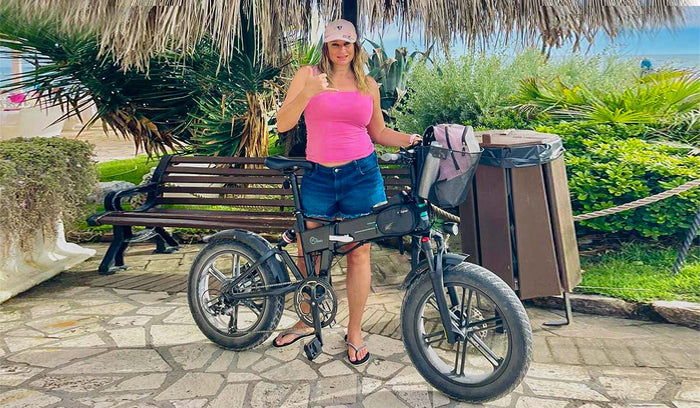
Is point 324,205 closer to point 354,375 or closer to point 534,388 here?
point 354,375

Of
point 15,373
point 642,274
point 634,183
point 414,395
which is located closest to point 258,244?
point 414,395

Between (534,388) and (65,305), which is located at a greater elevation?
A: (65,305)

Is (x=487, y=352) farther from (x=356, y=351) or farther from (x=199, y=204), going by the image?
(x=199, y=204)

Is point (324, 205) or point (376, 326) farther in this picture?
point (376, 326)

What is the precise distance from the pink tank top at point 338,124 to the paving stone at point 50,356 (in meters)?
1.73

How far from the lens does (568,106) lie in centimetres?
625

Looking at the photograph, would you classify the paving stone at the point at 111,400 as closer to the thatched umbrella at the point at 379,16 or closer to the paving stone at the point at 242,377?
the paving stone at the point at 242,377

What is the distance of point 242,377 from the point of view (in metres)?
3.29

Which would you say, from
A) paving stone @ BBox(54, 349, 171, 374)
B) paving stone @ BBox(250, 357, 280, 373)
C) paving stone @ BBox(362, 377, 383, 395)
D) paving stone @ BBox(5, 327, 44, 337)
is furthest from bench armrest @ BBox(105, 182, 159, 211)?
paving stone @ BBox(362, 377, 383, 395)

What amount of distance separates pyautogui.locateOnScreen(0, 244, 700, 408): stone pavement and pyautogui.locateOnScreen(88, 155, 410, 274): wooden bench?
2.42 feet

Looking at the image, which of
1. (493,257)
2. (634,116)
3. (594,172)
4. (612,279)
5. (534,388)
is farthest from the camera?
(634,116)

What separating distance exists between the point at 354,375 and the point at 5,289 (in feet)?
9.10

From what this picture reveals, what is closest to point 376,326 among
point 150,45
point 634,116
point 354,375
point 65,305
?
point 354,375

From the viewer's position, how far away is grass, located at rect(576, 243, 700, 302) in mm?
4137
